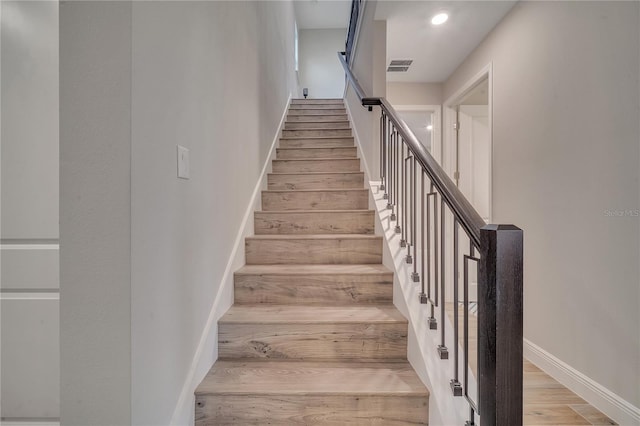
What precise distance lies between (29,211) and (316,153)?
2.63 m

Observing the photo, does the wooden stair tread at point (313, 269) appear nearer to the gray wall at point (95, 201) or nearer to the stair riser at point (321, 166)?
the gray wall at point (95, 201)

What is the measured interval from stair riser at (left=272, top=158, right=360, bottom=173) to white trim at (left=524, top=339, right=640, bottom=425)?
205 centimetres

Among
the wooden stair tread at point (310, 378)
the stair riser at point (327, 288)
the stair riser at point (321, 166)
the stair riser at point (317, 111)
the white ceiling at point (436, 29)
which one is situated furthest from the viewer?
the stair riser at point (317, 111)

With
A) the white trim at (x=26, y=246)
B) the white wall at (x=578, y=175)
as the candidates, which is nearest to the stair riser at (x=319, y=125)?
the white wall at (x=578, y=175)

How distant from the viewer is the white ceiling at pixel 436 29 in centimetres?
250

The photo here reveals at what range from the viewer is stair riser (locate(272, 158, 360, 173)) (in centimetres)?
312

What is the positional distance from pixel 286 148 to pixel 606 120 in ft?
8.71

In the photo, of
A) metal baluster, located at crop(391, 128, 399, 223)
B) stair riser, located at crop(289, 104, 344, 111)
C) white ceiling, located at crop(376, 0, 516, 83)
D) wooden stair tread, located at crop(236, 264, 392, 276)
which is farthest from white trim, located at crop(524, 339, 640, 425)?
stair riser, located at crop(289, 104, 344, 111)

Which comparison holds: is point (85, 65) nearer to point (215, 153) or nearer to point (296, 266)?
point (215, 153)

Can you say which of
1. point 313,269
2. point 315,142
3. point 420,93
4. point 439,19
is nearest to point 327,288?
point 313,269

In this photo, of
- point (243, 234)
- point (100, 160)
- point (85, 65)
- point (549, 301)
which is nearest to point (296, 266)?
point (243, 234)

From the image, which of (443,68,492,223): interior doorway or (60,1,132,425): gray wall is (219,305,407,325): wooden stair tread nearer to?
(60,1,132,425): gray wall

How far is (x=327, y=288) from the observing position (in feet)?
5.99

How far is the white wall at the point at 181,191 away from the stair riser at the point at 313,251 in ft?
0.70
